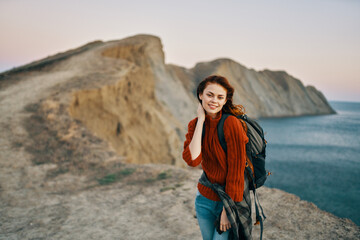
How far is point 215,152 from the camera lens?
7.20 ft

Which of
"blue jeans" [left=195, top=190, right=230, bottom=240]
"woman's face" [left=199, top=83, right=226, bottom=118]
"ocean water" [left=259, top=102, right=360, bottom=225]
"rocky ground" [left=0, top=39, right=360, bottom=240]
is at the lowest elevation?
"ocean water" [left=259, top=102, right=360, bottom=225]

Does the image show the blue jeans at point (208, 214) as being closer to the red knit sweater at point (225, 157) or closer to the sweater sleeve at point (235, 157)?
the red knit sweater at point (225, 157)

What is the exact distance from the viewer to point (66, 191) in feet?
20.3

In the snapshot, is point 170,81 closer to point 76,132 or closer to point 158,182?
point 76,132

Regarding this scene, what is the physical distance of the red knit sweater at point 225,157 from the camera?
2.08m

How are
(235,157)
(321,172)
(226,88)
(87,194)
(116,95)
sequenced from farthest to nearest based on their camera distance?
(321,172)
(116,95)
(87,194)
(226,88)
(235,157)

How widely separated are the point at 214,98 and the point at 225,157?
1.77 ft

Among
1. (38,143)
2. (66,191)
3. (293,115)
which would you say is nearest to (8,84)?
(38,143)

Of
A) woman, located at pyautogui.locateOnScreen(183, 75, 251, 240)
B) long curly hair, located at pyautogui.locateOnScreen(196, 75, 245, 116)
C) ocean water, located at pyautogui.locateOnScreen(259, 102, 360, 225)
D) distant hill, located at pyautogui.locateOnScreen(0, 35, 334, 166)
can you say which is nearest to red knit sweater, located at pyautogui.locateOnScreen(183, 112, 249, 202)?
woman, located at pyautogui.locateOnScreen(183, 75, 251, 240)

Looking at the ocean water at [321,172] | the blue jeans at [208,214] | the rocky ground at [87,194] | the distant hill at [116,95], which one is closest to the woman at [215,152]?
the blue jeans at [208,214]

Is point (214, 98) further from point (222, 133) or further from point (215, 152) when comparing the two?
point (215, 152)

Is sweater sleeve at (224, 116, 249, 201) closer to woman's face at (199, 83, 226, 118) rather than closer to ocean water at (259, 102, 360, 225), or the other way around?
woman's face at (199, 83, 226, 118)

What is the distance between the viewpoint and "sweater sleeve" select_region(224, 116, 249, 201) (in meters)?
2.07

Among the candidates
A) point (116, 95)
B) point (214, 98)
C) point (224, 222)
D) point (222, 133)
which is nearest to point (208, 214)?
point (224, 222)
